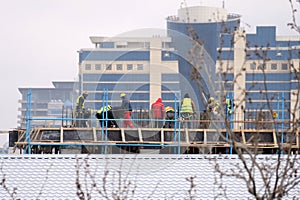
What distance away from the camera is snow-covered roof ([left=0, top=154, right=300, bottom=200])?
1563 cm

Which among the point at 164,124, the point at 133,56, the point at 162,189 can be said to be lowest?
the point at 162,189

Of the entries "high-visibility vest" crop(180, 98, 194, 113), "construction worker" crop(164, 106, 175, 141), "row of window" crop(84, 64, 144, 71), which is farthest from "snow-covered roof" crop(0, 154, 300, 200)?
"row of window" crop(84, 64, 144, 71)

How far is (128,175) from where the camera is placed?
51.9 ft

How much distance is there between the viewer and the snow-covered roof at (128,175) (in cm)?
1563

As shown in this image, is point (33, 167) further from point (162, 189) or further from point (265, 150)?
point (265, 150)

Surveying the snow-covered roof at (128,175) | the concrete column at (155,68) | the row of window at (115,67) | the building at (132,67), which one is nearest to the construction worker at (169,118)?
the snow-covered roof at (128,175)

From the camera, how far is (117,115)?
18.5 m

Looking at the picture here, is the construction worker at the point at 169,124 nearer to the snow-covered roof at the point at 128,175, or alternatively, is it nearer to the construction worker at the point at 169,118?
the construction worker at the point at 169,118

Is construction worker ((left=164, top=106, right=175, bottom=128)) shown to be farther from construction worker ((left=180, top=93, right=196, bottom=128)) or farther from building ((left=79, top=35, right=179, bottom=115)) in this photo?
building ((left=79, top=35, right=179, bottom=115))

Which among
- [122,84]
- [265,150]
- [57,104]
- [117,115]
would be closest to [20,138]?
[117,115]

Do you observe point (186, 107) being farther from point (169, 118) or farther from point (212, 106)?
point (212, 106)

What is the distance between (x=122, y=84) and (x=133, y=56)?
9.53 meters

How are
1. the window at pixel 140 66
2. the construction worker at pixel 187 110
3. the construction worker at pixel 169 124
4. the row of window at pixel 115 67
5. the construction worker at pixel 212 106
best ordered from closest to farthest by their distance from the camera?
1. the construction worker at pixel 212 106
2. the construction worker at pixel 169 124
3. the construction worker at pixel 187 110
4. the window at pixel 140 66
5. the row of window at pixel 115 67

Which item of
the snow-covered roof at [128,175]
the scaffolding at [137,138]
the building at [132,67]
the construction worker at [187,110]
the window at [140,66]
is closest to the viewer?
the snow-covered roof at [128,175]
